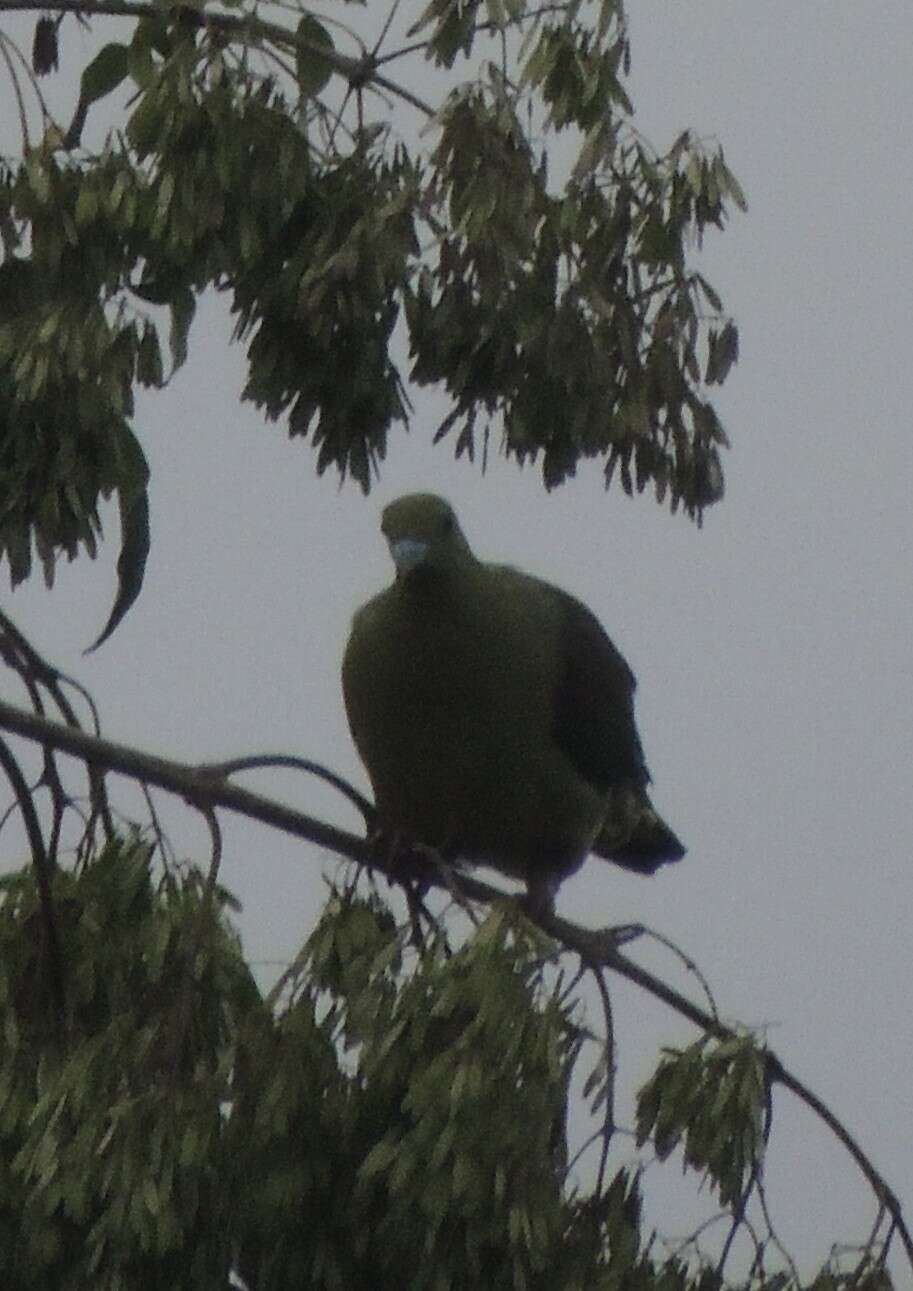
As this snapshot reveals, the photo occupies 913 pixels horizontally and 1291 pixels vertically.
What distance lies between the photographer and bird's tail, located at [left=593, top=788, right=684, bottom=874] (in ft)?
19.7

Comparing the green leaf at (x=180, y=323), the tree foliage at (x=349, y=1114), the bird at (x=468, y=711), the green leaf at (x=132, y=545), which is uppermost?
the bird at (x=468, y=711)

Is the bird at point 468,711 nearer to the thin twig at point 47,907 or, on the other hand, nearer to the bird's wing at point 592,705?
the bird's wing at point 592,705

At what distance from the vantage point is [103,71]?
4480mm

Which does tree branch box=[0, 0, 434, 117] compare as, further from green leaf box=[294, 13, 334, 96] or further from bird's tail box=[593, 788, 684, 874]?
bird's tail box=[593, 788, 684, 874]

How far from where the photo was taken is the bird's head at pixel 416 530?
5430 mm

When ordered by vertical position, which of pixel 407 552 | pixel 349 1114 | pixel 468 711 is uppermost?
pixel 407 552

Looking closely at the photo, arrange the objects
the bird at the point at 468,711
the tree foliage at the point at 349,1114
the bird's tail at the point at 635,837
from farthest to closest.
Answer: the bird's tail at the point at 635,837 → the bird at the point at 468,711 → the tree foliage at the point at 349,1114

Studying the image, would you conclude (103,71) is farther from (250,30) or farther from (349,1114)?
(349,1114)

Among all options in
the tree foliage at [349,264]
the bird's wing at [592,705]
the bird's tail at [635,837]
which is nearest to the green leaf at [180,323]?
the tree foliage at [349,264]

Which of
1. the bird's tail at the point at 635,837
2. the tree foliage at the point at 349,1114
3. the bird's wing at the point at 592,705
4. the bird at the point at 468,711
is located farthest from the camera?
the bird's tail at the point at 635,837

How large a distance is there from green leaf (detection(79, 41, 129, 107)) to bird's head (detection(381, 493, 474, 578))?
1.16 meters

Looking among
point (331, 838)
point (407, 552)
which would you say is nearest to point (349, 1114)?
point (331, 838)

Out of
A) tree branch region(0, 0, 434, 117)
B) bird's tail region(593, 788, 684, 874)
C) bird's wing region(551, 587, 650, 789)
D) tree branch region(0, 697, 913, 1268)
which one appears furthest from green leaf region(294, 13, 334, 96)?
bird's tail region(593, 788, 684, 874)

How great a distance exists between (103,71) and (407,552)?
3.92 ft
